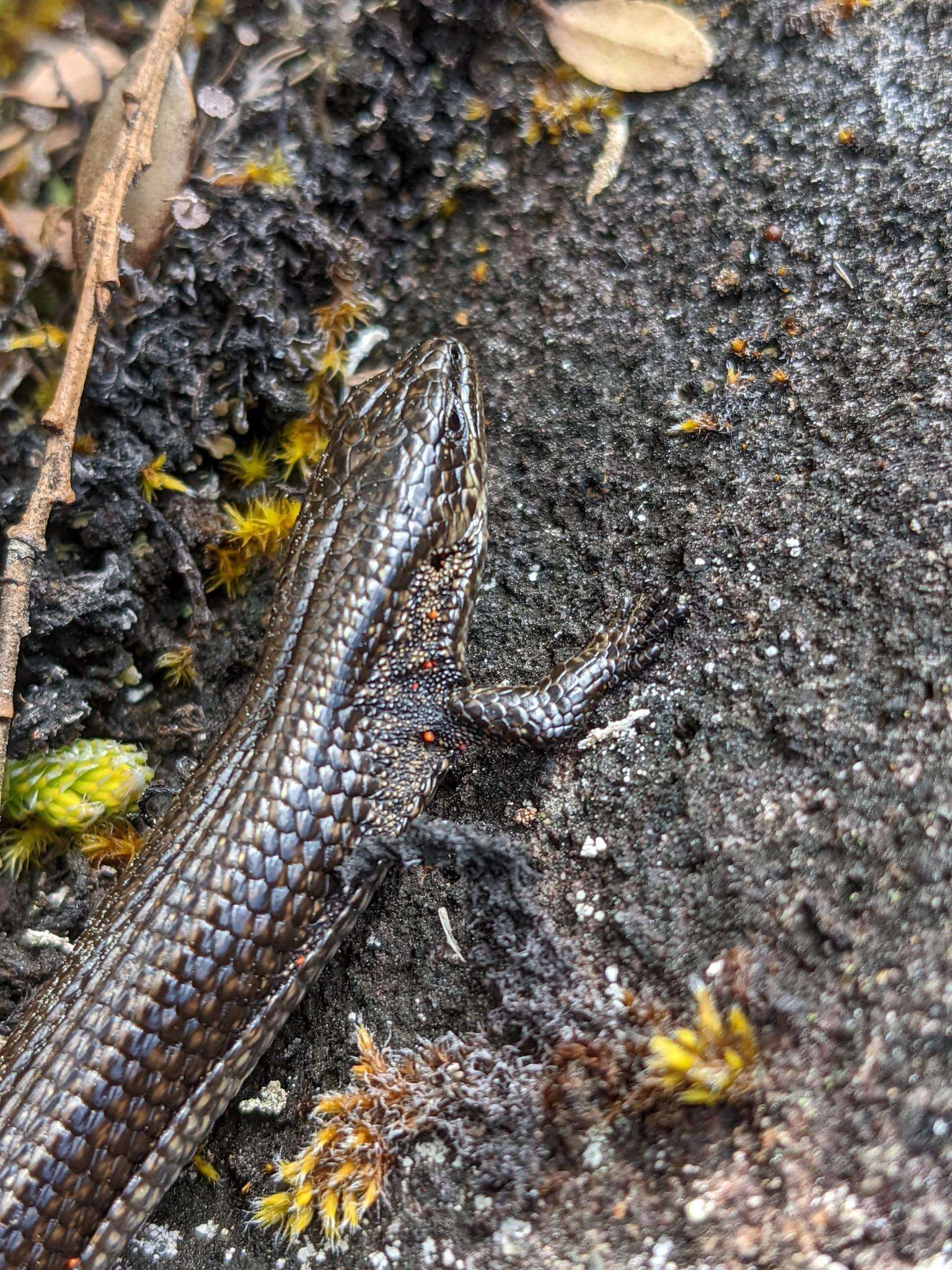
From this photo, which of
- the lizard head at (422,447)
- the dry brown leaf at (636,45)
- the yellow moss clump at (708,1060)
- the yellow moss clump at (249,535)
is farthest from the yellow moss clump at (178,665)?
the dry brown leaf at (636,45)

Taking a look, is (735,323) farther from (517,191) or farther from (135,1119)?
(135,1119)

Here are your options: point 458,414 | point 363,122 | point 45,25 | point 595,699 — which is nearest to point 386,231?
point 363,122

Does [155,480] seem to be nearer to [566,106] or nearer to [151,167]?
[151,167]

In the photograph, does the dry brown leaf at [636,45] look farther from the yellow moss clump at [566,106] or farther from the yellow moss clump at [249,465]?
the yellow moss clump at [249,465]

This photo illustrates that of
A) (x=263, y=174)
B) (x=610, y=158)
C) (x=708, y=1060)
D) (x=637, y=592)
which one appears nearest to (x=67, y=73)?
(x=263, y=174)

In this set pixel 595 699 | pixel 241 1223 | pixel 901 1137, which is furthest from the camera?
pixel 595 699
